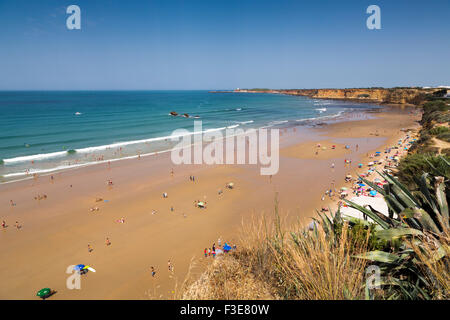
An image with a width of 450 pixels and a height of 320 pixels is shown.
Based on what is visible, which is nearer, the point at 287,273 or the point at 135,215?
the point at 287,273

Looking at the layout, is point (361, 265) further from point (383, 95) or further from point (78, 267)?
point (383, 95)

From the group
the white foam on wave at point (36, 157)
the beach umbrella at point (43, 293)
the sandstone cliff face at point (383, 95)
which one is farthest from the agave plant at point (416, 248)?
the sandstone cliff face at point (383, 95)

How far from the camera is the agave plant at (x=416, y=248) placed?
3082 millimetres

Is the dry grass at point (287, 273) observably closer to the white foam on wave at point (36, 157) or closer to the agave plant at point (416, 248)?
the agave plant at point (416, 248)

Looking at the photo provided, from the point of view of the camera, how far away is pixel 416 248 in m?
3.11

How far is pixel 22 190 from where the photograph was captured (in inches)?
781

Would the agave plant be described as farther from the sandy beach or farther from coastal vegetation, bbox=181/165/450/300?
the sandy beach

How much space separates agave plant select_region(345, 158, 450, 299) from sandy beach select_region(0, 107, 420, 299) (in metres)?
1.90

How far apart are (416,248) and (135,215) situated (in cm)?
1597

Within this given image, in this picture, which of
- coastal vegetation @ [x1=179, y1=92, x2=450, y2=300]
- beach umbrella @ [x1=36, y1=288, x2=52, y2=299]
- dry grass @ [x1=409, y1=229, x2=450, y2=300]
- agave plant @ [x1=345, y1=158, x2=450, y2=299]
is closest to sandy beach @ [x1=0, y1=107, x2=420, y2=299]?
beach umbrella @ [x1=36, y1=288, x2=52, y2=299]

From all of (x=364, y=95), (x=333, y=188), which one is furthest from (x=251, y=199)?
(x=364, y=95)

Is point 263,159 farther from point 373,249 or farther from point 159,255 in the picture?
point 373,249

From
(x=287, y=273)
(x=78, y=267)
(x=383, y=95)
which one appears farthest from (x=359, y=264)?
(x=383, y=95)

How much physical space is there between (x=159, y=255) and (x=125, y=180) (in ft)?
39.7
